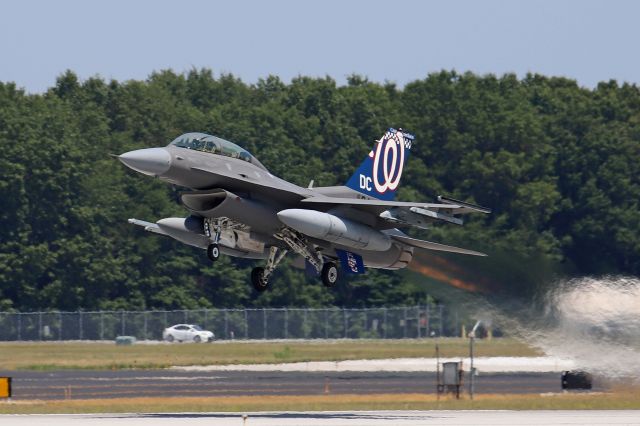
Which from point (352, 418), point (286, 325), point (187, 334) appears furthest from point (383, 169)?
point (187, 334)

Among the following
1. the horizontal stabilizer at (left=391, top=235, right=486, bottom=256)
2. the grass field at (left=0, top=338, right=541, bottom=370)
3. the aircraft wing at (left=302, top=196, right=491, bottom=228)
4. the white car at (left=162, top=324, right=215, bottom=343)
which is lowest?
the grass field at (left=0, top=338, right=541, bottom=370)

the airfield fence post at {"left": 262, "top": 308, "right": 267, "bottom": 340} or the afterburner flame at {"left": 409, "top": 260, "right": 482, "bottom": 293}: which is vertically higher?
the afterburner flame at {"left": 409, "top": 260, "right": 482, "bottom": 293}

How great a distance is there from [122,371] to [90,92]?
47.3 meters

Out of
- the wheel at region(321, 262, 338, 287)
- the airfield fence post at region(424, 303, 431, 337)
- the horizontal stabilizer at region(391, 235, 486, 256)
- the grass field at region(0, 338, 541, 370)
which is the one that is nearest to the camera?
the wheel at region(321, 262, 338, 287)

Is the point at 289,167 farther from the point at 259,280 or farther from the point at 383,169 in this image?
the point at 259,280

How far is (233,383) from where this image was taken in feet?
170

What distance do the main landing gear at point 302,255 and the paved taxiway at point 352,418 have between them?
3.90m

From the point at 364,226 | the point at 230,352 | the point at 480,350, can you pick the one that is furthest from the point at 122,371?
the point at 364,226

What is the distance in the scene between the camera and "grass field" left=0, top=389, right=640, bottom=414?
41969mm

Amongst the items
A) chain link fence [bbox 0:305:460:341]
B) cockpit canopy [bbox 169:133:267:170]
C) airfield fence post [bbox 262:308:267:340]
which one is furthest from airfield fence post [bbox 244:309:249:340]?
cockpit canopy [bbox 169:133:267:170]

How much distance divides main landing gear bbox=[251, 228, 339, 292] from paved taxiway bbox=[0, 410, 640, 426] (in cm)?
390

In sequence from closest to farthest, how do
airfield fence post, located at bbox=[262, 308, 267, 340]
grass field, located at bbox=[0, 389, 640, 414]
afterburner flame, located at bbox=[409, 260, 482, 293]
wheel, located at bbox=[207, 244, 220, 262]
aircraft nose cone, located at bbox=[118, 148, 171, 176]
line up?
aircraft nose cone, located at bbox=[118, 148, 171, 176]
wheel, located at bbox=[207, 244, 220, 262]
grass field, located at bbox=[0, 389, 640, 414]
afterburner flame, located at bbox=[409, 260, 482, 293]
airfield fence post, located at bbox=[262, 308, 267, 340]

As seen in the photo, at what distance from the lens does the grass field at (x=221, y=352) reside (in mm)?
60375

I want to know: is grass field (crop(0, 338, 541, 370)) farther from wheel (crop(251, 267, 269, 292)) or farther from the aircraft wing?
wheel (crop(251, 267, 269, 292))
